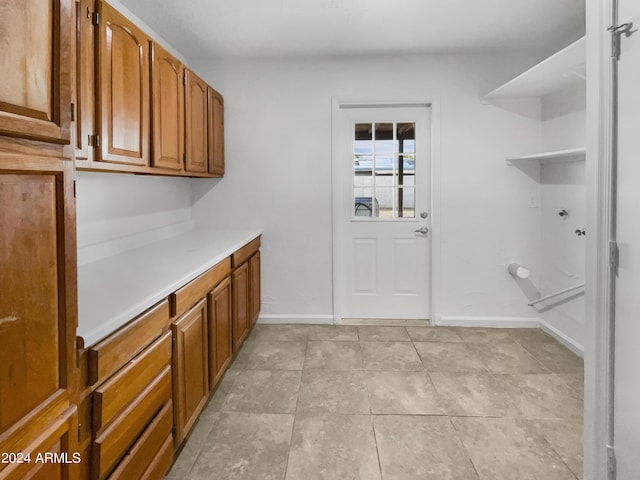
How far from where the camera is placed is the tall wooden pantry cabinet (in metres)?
0.84

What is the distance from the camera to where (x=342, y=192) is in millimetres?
3879

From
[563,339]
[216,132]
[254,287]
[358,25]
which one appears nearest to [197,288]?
[254,287]

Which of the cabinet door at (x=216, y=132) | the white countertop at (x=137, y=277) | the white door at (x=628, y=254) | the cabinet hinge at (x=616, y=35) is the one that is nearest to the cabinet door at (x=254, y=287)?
the white countertop at (x=137, y=277)

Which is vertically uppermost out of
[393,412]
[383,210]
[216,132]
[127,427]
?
[216,132]

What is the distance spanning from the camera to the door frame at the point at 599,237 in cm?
142

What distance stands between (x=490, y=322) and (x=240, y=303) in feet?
7.41

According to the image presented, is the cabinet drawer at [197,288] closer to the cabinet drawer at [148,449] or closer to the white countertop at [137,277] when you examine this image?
the white countertop at [137,277]

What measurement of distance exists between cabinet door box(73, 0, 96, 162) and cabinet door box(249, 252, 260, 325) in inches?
71.7

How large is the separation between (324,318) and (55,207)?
10.3 feet

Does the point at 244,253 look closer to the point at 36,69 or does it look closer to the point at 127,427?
the point at 127,427

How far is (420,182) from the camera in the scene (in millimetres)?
3889

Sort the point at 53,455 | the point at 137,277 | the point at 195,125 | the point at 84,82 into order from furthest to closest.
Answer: the point at 195,125 → the point at 137,277 → the point at 84,82 → the point at 53,455

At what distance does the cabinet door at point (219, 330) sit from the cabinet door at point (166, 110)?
809 mm

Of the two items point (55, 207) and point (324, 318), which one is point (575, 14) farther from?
point (55, 207)
